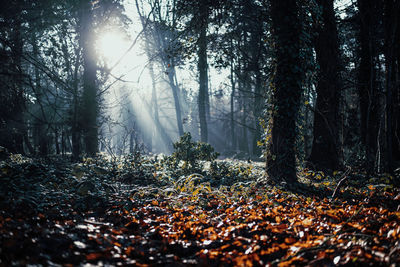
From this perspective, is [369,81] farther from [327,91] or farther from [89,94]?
[89,94]

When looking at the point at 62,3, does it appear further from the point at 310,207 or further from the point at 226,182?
the point at 310,207

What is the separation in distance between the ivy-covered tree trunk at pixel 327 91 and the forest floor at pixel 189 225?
2.64 meters

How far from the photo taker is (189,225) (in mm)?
3863

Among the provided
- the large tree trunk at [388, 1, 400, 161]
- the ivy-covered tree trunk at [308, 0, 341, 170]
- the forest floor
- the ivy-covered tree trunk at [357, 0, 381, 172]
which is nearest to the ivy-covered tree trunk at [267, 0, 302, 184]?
the forest floor

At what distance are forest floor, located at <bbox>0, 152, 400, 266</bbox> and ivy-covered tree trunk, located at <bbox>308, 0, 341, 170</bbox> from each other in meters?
2.64

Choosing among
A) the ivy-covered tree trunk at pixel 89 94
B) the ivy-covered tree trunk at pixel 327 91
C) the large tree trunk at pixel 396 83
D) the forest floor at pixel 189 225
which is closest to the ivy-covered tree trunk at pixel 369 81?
the large tree trunk at pixel 396 83

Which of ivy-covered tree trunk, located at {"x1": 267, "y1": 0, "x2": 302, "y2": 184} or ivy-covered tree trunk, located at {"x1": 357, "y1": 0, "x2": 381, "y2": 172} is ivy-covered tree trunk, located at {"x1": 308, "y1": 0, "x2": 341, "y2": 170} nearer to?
ivy-covered tree trunk, located at {"x1": 357, "y1": 0, "x2": 381, "y2": 172}

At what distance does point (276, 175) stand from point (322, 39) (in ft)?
17.6

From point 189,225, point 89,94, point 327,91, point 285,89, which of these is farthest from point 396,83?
point 89,94

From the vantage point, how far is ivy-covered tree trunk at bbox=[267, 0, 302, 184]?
20.8 ft

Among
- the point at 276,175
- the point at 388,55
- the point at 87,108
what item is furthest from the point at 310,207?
the point at 87,108

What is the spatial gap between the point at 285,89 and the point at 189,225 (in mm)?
4166

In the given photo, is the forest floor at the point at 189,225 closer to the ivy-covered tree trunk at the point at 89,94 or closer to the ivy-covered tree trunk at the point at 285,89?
the ivy-covered tree trunk at the point at 285,89

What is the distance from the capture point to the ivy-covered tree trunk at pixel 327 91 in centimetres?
873
